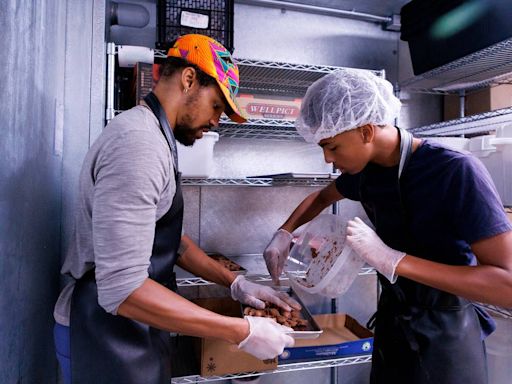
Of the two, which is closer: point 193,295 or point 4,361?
point 4,361

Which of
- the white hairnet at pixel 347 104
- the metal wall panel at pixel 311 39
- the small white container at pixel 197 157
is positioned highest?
the metal wall panel at pixel 311 39

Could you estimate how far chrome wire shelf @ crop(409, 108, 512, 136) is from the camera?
175cm

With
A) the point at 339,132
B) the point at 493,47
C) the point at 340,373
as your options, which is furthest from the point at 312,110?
Result: the point at 340,373

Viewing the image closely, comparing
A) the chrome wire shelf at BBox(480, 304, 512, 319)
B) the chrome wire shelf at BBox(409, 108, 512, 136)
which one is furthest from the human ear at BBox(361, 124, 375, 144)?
the chrome wire shelf at BBox(480, 304, 512, 319)

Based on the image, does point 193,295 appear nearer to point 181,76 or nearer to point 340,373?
point 340,373

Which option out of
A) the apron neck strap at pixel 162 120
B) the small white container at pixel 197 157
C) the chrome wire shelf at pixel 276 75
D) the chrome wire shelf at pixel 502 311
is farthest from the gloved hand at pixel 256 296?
the chrome wire shelf at pixel 276 75

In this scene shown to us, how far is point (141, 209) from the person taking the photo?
0.84m

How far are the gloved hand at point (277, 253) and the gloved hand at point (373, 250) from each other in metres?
0.47

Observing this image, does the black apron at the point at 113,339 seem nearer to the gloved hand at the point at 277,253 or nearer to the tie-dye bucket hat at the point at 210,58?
the tie-dye bucket hat at the point at 210,58

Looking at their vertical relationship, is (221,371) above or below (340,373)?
above

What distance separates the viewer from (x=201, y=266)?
154cm

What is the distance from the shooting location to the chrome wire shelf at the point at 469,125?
175cm

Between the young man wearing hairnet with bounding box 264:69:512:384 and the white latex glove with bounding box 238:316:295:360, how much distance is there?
1.16 feet

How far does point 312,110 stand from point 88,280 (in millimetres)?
858
